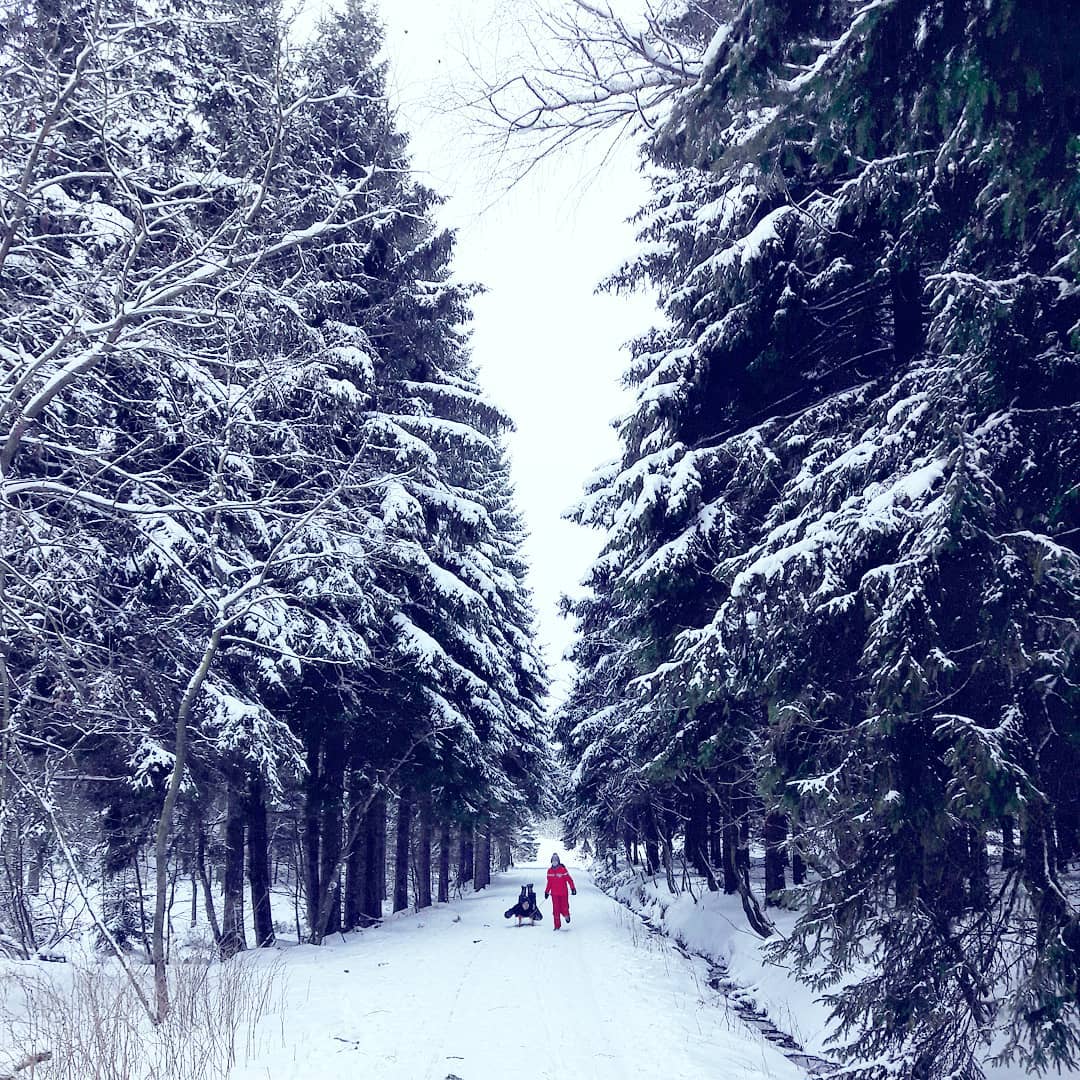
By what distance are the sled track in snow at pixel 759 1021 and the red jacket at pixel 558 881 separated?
3843mm

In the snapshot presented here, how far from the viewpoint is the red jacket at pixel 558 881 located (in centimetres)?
1700

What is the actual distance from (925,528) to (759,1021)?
645cm

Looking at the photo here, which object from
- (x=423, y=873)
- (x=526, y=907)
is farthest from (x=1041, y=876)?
(x=423, y=873)

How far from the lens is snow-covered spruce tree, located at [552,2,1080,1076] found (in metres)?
4.25

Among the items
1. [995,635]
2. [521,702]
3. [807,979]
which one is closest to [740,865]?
[807,979]

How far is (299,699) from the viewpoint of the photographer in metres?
13.0

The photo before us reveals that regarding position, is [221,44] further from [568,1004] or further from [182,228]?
[568,1004]

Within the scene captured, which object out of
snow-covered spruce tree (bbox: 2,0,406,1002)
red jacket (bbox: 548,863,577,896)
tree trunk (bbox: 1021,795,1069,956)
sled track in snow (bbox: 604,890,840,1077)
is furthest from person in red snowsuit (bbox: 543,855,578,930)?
tree trunk (bbox: 1021,795,1069,956)

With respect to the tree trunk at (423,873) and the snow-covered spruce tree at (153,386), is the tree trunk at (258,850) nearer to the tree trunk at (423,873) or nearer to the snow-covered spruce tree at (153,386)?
the snow-covered spruce tree at (153,386)

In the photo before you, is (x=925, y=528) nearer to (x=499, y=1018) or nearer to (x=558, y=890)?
(x=499, y=1018)

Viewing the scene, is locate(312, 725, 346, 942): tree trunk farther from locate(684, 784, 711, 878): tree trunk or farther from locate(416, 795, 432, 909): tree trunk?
locate(416, 795, 432, 909): tree trunk

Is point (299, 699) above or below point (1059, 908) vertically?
above

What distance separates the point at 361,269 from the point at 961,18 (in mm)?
12126

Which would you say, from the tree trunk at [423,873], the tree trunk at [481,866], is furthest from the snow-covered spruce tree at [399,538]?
the tree trunk at [481,866]
